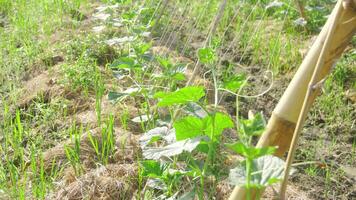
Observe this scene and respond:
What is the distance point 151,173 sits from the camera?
4.50 feet

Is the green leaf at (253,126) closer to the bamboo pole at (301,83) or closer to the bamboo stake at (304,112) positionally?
the bamboo stake at (304,112)

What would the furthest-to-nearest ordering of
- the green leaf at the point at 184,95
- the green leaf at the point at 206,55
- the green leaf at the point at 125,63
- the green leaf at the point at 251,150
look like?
1. the green leaf at the point at 125,63
2. the green leaf at the point at 206,55
3. the green leaf at the point at 184,95
4. the green leaf at the point at 251,150

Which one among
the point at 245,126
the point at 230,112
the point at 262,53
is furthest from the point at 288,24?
the point at 245,126

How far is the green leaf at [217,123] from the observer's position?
1.12 meters

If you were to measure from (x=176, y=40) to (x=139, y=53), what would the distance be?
52.3 inches

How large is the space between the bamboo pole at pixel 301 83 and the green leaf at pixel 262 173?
8.4 inches

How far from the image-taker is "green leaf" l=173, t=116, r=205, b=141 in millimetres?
1114

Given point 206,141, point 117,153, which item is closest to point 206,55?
point 206,141

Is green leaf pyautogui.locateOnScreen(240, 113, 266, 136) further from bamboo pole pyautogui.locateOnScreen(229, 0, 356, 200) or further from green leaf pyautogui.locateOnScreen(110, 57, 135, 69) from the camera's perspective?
green leaf pyautogui.locateOnScreen(110, 57, 135, 69)

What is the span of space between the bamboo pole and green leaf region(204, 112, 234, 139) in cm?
10

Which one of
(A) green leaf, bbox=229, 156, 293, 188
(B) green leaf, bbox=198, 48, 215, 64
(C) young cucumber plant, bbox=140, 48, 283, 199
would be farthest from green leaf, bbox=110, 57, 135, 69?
(A) green leaf, bbox=229, 156, 293, 188

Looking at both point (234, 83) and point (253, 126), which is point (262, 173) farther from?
point (234, 83)

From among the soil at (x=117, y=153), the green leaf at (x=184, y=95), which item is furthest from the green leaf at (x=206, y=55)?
the soil at (x=117, y=153)

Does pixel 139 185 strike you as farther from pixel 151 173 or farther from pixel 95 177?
pixel 151 173
